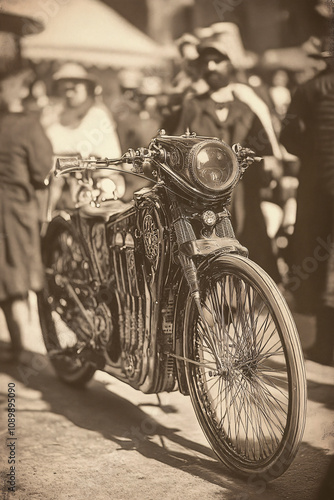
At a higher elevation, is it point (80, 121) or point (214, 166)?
point (80, 121)

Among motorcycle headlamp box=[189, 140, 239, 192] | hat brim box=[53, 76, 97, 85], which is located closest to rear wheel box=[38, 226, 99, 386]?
hat brim box=[53, 76, 97, 85]

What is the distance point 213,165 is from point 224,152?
0.05 metres

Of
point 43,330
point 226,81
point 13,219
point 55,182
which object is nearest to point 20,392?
point 43,330

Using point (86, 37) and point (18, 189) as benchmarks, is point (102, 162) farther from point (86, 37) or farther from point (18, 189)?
point (86, 37)

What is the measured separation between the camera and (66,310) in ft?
7.02

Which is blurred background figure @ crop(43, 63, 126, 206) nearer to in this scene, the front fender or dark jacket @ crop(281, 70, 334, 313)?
the front fender

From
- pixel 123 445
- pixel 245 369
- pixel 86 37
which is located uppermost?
pixel 86 37

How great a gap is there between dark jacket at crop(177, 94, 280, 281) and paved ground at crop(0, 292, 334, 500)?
295 millimetres

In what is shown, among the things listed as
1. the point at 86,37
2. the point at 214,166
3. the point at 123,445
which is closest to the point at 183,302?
the point at 214,166

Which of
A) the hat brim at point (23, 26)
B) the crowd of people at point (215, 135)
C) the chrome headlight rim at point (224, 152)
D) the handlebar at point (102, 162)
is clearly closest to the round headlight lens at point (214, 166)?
the chrome headlight rim at point (224, 152)

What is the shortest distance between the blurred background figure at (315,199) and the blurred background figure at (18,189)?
0.89 m

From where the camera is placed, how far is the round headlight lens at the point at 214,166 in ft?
5.45

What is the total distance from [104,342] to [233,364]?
57 cm

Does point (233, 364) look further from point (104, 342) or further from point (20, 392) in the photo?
point (20, 392)
